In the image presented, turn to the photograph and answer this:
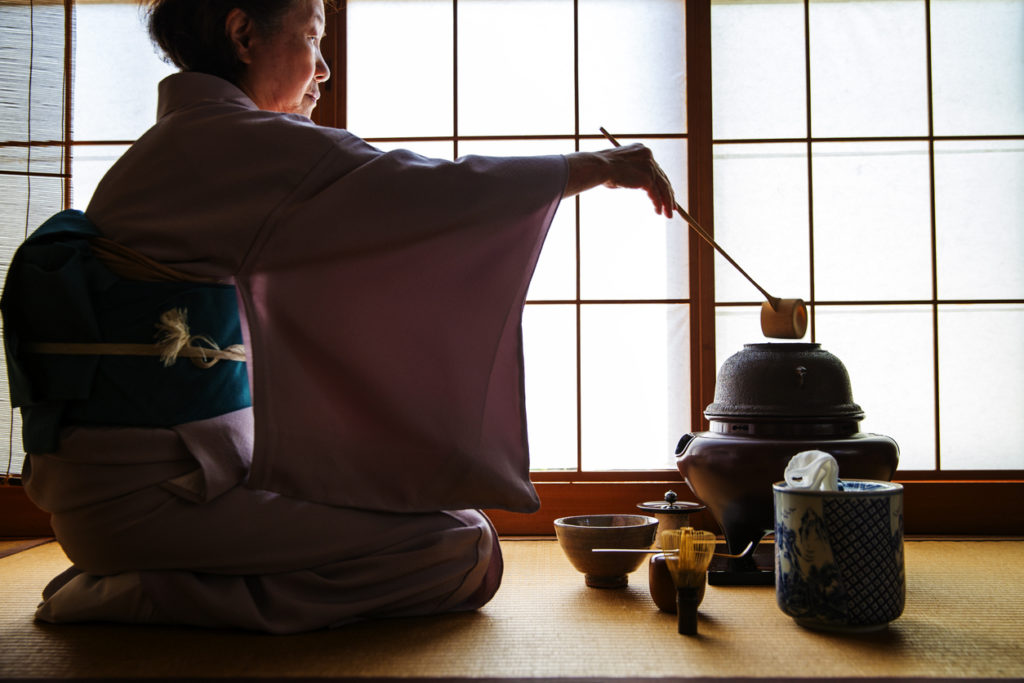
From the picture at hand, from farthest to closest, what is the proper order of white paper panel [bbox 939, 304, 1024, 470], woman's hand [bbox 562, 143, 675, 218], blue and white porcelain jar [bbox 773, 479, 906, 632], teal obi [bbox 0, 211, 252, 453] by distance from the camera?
white paper panel [bbox 939, 304, 1024, 470] < woman's hand [bbox 562, 143, 675, 218] < teal obi [bbox 0, 211, 252, 453] < blue and white porcelain jar [bbox 773, 479, 906, 632]

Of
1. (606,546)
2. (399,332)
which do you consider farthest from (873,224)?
(399,332)

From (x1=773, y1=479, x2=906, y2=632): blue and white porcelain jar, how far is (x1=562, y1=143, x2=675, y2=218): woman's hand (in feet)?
2.49

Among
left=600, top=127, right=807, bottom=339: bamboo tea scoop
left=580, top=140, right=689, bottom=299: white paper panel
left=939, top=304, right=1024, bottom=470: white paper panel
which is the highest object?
left=580, top=140, right=689, bottom=299: white paper panel

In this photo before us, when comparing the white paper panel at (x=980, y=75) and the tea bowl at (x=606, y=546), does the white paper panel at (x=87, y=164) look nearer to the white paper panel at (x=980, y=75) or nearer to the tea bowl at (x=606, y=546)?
the tea bowl at (x=606, y=546)

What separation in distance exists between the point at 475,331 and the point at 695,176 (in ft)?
4.71

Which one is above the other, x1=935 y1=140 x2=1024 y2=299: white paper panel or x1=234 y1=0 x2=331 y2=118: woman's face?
x1=234 y1=0 x2=331 y2=118: woman's face

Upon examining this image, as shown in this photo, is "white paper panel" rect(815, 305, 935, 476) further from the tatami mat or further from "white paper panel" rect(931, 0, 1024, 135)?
the tatami mat

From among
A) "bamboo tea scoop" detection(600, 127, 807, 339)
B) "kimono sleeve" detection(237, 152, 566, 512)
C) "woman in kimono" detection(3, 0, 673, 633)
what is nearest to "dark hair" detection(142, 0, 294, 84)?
"woman in kimono" detection(3, 0, 673, 633)

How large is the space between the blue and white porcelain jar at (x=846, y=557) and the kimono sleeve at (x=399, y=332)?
55cm

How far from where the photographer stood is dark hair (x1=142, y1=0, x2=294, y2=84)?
1878mm

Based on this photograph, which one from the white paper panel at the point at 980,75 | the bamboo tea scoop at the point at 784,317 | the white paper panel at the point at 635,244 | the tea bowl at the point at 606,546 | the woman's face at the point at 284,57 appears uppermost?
the white paper panel at the point at 980,75

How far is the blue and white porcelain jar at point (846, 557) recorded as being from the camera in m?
1.51

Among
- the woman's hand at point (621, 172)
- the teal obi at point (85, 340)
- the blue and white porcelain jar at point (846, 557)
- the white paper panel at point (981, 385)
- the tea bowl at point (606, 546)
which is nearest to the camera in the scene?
the blue and white porcelain jar at point (846, 557)

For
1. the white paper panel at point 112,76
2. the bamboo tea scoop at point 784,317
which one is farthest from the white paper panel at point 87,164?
the bamboo tea scoop at point 784,317
